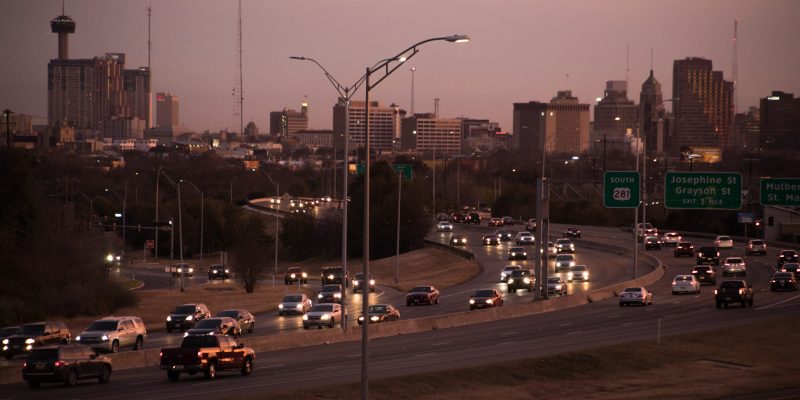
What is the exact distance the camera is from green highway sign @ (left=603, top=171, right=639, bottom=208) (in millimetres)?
60969

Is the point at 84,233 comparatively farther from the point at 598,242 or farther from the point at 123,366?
the point at 598,242

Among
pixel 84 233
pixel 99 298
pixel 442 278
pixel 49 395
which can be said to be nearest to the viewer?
pixel 49 395

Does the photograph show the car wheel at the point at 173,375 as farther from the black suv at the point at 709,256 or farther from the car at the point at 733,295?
the black suv at the point at 709,256

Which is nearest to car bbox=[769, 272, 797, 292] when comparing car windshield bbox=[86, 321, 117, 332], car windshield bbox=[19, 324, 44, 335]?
car windshield bbox=[86, 321, 117, 332]

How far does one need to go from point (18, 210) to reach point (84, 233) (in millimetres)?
4747

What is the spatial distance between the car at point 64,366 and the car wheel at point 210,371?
108 inches

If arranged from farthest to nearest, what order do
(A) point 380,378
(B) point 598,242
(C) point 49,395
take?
1. (B) point 598,242
2. (A) point 380,378
3. (C) point 49,395

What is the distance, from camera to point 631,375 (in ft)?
127

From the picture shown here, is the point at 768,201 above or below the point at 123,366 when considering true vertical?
above

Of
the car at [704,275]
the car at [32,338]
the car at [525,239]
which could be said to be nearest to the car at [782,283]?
the car at [704,275]

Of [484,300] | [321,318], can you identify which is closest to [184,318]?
[321,318]

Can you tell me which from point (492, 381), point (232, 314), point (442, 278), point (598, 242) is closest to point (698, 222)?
point (598, 242)

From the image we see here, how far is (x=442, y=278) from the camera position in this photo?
90.2m

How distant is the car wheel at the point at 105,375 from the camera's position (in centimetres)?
3225
